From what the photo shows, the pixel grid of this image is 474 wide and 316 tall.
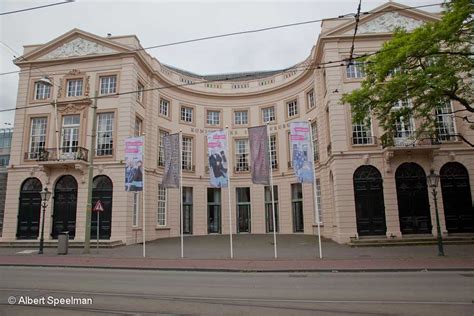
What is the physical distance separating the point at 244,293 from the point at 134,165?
11840 millimetres

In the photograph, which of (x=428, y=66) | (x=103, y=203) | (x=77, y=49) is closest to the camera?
(x=428, y=66)

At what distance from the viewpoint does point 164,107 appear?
1138 inches

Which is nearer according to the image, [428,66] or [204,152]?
[428,66]

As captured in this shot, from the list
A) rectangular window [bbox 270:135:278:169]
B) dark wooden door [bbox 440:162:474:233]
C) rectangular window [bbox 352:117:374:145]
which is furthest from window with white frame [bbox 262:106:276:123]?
dark wooden door [bbox 440:162:474:233]

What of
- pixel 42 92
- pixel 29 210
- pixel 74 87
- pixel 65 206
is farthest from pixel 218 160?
pixel 42 92

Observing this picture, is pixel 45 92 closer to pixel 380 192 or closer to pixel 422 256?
pixel 380 192

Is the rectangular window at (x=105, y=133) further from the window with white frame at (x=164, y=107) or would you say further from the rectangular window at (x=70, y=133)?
the window with white frame at (x=164, y=107)

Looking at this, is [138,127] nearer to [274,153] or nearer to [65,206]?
[65,206]

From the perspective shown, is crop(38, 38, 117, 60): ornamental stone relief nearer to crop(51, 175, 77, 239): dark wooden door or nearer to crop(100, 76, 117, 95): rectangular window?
crop(100, 76, 117, 95): rectangular window

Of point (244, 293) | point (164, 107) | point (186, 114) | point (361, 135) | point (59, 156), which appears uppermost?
point (164, 107)

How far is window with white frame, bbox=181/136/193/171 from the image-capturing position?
97.9 feet

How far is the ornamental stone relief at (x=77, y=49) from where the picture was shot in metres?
24.7

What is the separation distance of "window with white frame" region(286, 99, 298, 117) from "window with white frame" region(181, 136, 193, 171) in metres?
9.05

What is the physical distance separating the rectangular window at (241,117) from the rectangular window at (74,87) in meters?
13.6
